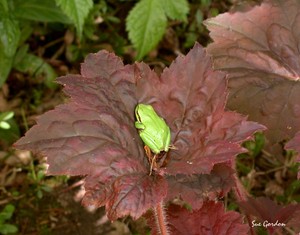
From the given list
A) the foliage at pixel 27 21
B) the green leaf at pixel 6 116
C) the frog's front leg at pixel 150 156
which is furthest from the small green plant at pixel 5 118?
the frog's front leg at pixel 150 156

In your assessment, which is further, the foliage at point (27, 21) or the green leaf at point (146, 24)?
the green leaf at point (146, 24)

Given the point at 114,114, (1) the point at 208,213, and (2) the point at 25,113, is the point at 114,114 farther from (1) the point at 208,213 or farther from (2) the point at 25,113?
(2) the point at 25,113

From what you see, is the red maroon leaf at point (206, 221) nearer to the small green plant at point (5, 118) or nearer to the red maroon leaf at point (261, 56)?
the red maroon leaf at point (261, 56)

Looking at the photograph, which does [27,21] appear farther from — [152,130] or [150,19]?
[152,130]

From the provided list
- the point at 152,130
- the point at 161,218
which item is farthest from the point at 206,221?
the point at 152,130

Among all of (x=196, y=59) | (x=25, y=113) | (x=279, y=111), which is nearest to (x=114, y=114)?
(x=196, y=59)

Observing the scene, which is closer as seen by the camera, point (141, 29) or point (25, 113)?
point (141, 29)
